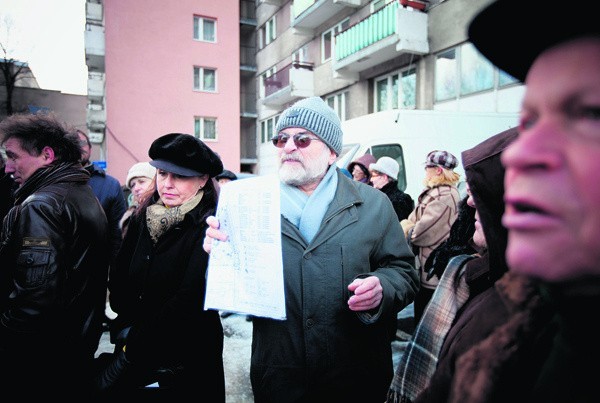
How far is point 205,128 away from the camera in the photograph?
2220 cm

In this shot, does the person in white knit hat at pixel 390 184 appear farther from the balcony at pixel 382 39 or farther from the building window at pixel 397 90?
the building window at pixel 397 90

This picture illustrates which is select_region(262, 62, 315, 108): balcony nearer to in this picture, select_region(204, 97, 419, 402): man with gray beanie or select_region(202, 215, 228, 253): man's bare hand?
select_region(204, 97, 419, 402): man with gray beanie

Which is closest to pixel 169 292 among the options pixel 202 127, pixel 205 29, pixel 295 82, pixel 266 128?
pixel 295 82

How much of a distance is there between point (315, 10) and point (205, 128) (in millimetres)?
9061

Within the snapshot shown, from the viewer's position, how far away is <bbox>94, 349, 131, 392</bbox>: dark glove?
205 centimetres

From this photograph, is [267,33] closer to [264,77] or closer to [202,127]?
[264,77]

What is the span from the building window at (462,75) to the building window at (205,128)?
1374 centimetres

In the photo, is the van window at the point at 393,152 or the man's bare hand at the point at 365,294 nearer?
the man's bare hand at the point at 365,294

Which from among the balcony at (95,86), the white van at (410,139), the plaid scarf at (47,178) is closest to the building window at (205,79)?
the balcony at (95,86)

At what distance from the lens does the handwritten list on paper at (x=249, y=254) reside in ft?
5.50

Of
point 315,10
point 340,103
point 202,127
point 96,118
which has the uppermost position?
point 315,10

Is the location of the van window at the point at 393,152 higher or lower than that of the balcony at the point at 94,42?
lower

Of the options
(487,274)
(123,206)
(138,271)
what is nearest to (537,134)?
(487,274)

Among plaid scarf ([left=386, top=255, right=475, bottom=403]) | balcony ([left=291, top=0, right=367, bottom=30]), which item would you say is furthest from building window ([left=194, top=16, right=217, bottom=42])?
plaid scarf ([left=386, top=255, right=475, bottom=403])
